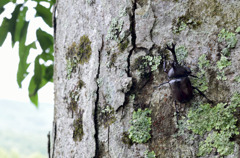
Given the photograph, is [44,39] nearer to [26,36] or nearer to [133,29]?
[26,36]

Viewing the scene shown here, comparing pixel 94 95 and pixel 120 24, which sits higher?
pixel 120 24

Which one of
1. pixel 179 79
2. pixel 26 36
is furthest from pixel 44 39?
pixel 179 79

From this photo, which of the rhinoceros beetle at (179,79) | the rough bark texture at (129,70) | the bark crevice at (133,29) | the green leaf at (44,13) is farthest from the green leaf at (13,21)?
the rhinoceros beetle at (179,79)

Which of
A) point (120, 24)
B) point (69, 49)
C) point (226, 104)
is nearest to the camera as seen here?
point (226, 104)

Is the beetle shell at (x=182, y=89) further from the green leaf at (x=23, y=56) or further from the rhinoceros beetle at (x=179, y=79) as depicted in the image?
the green leaf at (x=23, y=56)

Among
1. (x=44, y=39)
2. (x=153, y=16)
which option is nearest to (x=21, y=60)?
(x=44, y=39)

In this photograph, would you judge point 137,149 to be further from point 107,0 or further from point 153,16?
point 107,0
